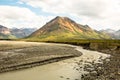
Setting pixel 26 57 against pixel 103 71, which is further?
pixel 26 57

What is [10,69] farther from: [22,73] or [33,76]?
[33,76]

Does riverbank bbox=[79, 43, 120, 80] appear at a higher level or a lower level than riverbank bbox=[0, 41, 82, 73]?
lower

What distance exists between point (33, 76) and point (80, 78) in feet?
27.3

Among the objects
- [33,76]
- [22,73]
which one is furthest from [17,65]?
[33,76]

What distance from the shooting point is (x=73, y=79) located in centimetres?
3444

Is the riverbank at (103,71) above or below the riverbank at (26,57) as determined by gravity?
below

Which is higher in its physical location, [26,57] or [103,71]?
[26,57]

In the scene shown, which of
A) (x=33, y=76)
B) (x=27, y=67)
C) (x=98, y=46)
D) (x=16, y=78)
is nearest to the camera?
(x=16, y=78)

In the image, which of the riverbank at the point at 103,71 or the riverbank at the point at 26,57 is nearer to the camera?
the riverbank at the point at 103,71

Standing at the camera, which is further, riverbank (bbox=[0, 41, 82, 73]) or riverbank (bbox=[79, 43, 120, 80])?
riverbank (bbox=[0, 41, 82, 73])

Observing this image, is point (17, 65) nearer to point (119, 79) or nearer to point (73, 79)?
point (73, 79)

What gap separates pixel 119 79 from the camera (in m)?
31.6

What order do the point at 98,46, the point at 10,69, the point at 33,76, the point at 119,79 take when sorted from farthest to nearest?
the point at 98,46
the point at 10,69
the point at 33,76
the point at 119,79

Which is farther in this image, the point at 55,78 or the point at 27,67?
the point at 27,67
